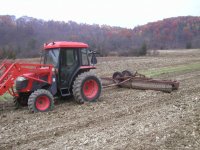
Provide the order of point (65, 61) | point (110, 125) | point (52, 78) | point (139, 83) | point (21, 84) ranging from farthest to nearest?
point (139, 83)
point (65, 61)
point (52, 78)
point (21, 84)
point (110, 125)

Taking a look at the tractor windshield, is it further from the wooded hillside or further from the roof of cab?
the wooded hillside

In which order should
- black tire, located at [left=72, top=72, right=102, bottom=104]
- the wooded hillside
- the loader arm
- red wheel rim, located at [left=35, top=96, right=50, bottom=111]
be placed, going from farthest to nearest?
the wooded hillside
black tire, located at [left=72, top=72, right=102, bottom=104]
red wheel rim, located at [left=35, top=96, right=50, bottom=111]
the loader arm

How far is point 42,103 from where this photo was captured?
834cm

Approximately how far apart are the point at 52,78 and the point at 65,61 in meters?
0.72

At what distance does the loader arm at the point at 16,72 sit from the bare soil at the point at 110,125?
77 centimetres

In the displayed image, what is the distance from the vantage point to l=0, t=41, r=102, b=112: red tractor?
822cm

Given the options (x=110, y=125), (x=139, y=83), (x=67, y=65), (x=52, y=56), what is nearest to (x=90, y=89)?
(x=67, y=65)

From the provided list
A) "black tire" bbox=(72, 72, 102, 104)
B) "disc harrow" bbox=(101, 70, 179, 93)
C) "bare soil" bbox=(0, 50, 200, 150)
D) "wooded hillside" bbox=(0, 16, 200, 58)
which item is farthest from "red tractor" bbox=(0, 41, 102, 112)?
"wooded hillside" bbox=(0, 16, 200, 58)

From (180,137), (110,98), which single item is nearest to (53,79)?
(110,98)

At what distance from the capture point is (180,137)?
5688 millimetres

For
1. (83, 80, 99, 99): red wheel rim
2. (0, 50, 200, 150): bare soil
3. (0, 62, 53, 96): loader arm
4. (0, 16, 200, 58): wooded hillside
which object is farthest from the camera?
(0, 16, 200, 58): wooded hillside

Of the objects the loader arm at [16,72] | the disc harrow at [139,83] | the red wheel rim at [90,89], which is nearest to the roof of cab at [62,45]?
the loader arm at [16,72]

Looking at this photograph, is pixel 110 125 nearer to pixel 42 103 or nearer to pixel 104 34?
pixel 42 103

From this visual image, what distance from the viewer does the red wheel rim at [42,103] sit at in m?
8.21
